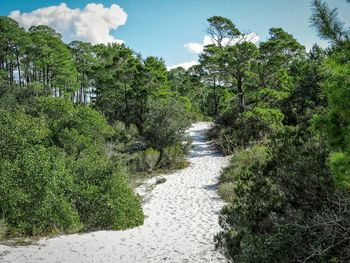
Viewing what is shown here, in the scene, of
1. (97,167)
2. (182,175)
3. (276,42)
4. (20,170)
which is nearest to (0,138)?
(20,170)

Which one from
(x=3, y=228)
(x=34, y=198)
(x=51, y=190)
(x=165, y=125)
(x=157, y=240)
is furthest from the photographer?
(x=165, y=125)

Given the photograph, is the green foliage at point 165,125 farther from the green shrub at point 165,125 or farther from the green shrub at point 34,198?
the green shrub at point 34,198

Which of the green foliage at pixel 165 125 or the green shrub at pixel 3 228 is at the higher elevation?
the green foliage at pixel 165 125

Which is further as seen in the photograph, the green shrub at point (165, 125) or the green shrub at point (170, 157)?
the green shrub at point (165, 125)

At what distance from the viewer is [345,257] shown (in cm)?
358

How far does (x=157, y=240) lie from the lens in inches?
350

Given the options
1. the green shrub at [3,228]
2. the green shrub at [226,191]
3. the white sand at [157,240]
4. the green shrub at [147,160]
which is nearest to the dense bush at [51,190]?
the green shrub at [3,228]

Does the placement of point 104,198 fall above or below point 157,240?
above

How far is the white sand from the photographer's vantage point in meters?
7.29

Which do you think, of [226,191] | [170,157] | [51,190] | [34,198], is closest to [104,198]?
[51,190]

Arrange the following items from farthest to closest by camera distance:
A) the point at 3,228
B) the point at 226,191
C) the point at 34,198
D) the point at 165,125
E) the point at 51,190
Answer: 1. the point at 165,125
2. the point at 226,191
3. the point at 51,190
4. the point at 34,198
5. the point at 3,228

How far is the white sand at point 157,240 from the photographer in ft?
23.9

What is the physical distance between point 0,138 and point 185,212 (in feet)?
21.3

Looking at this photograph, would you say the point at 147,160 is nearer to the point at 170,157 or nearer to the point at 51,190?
the point at 170,157
